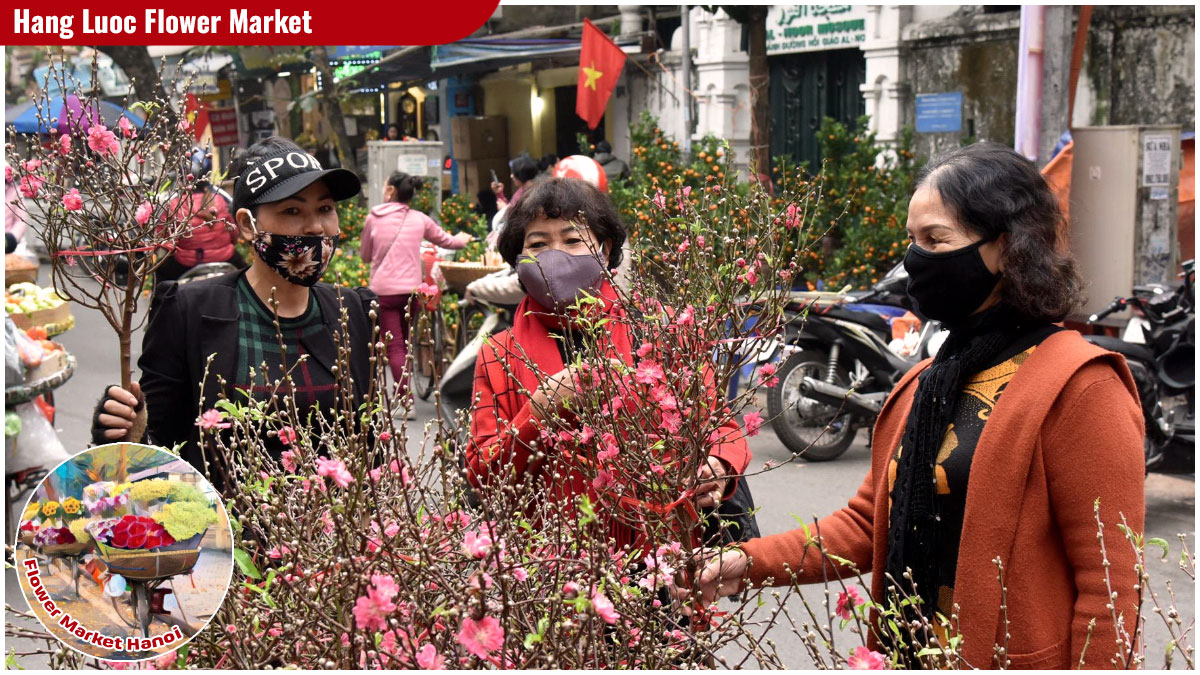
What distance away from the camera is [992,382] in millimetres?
2088

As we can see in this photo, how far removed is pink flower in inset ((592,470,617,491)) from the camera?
→ 1.74 meters

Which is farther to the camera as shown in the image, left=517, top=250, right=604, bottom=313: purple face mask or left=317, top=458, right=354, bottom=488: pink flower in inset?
left=517, top=250, right=604, bottom=313: purple face mask

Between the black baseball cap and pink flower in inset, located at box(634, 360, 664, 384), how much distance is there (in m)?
1.26

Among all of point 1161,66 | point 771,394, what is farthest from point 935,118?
point 771,394

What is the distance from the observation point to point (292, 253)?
2.77m

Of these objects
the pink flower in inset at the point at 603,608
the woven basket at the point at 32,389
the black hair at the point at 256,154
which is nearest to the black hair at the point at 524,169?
the woven basket at the point at 32,389

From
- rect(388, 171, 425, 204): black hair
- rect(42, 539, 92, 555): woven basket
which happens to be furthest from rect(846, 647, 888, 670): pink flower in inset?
rect(388, 171, 425, 204): black hair

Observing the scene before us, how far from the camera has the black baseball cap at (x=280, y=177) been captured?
2730mm

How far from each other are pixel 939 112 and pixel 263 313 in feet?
35.8

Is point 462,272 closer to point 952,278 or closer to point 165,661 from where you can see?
point 952,278

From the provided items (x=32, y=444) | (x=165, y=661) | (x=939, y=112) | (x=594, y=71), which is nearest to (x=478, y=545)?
(x=165, y=661)

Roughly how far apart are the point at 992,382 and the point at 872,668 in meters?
0.80

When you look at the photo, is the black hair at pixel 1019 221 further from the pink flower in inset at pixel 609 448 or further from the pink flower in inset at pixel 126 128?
the pink flower in inset at pixel 126 128

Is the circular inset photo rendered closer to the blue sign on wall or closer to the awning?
the blue sign on wall
